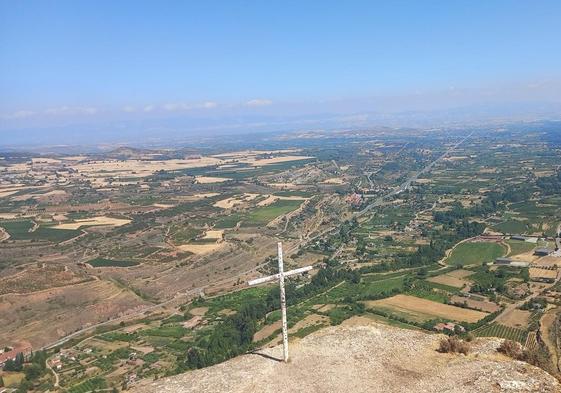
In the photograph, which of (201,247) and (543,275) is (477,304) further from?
(201,247)

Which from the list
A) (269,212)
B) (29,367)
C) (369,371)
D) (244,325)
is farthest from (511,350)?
(269,212)

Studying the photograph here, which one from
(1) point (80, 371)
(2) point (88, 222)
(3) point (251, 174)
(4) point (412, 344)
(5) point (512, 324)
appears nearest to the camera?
(4) point (412, 344)

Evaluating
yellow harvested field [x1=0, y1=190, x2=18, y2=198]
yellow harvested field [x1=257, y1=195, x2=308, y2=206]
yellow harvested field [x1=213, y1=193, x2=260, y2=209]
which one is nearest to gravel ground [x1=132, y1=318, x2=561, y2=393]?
yellow harvested field [x1=213, y1=193, x2=260, y2=209]

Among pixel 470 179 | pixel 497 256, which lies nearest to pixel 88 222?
pixel 497 256

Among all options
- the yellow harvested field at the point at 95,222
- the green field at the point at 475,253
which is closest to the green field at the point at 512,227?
the green field at the point at 475,253

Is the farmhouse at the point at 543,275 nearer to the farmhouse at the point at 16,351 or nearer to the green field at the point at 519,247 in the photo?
the green field at the point at 519,247

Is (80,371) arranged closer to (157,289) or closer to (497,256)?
(157,289)
